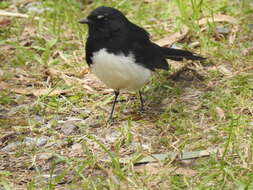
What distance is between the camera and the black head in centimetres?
486

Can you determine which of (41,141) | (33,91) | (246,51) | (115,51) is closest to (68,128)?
(41,141)

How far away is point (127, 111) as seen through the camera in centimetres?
541

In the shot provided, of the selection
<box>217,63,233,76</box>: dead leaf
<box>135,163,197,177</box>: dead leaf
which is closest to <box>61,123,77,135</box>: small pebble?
<box>135,163,197,177</box>: dead leaf

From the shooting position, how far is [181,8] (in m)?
6.41

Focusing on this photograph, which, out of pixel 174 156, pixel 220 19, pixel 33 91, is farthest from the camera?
pixel 220 19

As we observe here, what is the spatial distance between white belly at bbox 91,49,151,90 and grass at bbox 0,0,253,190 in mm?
337

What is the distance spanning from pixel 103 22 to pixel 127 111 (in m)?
0.95

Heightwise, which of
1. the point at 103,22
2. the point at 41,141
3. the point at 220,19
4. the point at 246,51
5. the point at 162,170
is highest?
the point at 103,22

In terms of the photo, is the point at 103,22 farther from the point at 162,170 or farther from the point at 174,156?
the point at 162,170

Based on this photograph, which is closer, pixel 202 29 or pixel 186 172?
pixel 186 172

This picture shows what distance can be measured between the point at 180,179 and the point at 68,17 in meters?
3.49

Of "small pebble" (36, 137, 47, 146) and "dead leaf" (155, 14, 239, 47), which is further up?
"dead leaf" (155, 14, 239, 47)

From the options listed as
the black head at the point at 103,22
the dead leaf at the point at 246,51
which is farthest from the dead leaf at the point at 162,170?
the dead leaf at the point at 246,51

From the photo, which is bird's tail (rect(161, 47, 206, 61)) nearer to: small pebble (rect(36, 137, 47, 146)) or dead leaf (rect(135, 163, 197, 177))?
small pebble (rect(36, 137, 47, 146))
